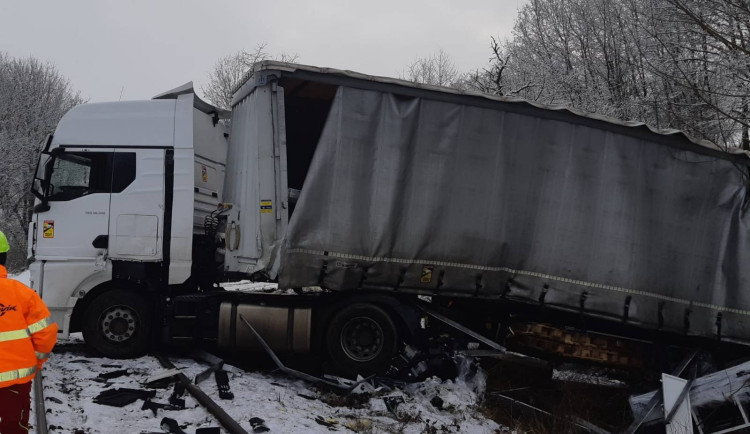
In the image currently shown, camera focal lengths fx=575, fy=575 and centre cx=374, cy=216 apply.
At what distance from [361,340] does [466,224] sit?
1.88 meters

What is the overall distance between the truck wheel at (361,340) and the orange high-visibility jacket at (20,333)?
3.78 meters

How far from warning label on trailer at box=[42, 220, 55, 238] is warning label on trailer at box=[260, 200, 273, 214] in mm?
2852

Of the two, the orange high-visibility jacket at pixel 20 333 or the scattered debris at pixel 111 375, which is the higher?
the orange high-visibility jacket at pixel 20 333

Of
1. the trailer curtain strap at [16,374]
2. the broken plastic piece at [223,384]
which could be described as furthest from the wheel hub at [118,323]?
the trailer curtain strap at [16,374]

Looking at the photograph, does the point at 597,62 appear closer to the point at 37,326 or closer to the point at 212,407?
the point at 212,407

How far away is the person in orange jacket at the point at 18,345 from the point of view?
3268mm

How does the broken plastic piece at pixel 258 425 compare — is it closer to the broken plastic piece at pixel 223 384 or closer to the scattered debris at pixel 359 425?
the broken plastic piece at pixel 223 384

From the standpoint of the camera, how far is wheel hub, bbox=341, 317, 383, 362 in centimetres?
691

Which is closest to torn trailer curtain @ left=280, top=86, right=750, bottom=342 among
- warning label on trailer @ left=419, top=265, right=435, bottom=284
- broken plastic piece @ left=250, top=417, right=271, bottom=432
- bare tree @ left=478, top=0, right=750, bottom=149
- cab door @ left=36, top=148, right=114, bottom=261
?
warning label on trailer @ left=419, top=265, right=435, bottom=284

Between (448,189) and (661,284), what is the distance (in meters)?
2.73

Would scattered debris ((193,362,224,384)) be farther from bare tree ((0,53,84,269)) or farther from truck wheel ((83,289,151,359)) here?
bare tree ((0,53,84,269))

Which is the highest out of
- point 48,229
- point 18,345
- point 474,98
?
point 474,98

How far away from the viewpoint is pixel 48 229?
7383 mm

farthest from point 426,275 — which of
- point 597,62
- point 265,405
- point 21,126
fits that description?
point 21,126
